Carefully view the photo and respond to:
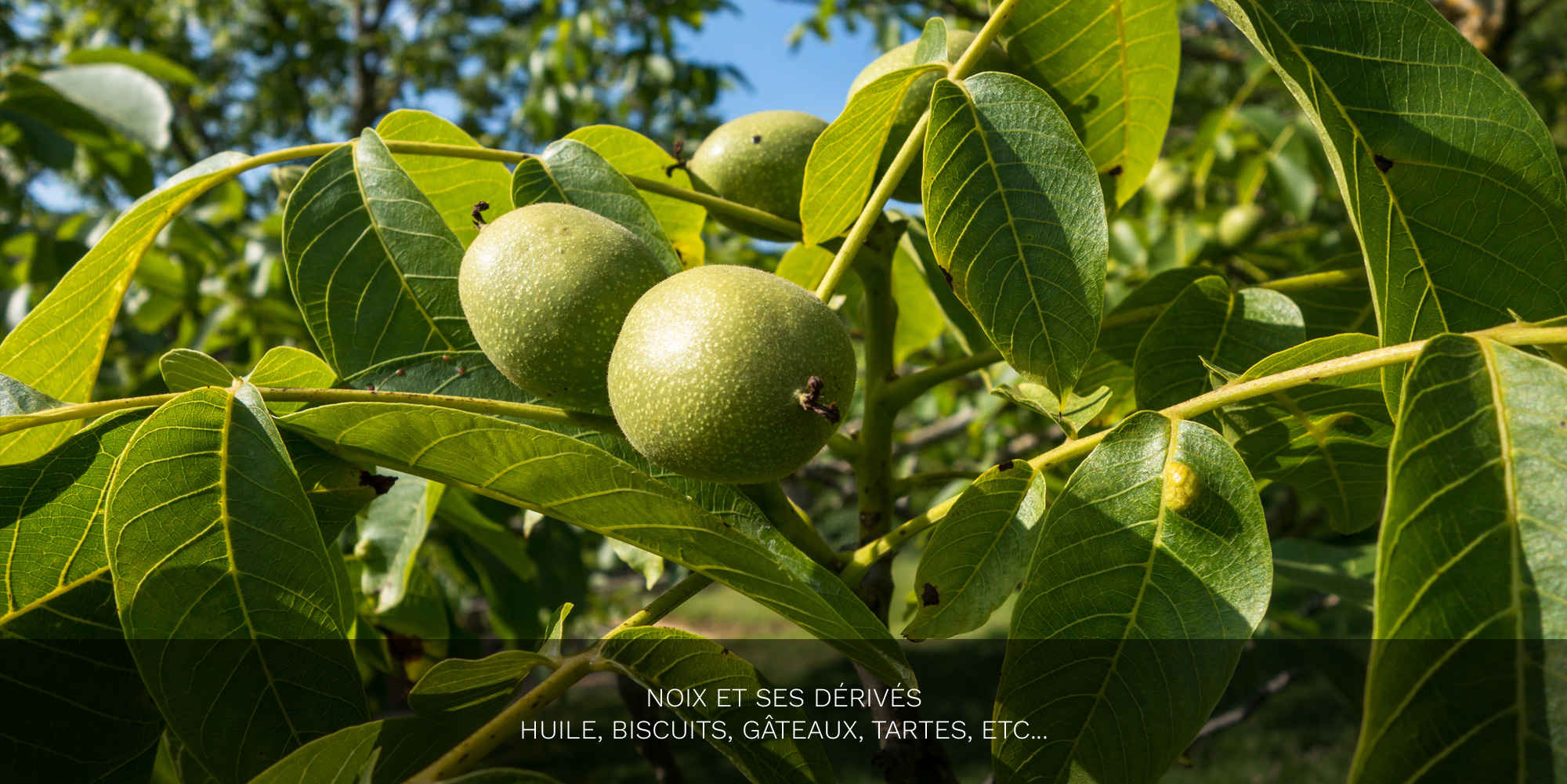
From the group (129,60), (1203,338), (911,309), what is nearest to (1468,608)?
(1203,338)

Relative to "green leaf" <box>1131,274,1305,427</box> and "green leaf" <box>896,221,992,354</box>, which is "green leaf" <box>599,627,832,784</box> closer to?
"green leaf" <box>1131,274,1305,427</box>

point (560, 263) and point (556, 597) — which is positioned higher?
point (560, 263)

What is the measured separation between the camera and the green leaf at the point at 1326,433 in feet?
3.08

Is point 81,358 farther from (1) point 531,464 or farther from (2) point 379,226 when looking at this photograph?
(1) point 531,464

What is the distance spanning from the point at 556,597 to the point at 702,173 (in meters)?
1.40

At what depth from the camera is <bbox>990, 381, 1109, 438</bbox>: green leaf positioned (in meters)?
1.01

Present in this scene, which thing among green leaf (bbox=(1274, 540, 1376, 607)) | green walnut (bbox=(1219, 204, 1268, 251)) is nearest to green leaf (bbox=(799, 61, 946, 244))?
green leaf (bbox=(1274, 540, 1376, 607))

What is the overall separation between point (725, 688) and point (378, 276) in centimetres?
65

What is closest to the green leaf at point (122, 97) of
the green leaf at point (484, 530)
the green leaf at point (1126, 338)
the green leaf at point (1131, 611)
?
the green leaf at point (484, 530)

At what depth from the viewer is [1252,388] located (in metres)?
0.92

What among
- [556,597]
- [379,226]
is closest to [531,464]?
[379,226]

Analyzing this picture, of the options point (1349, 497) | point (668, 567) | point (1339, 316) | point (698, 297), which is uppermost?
point (698, 297)

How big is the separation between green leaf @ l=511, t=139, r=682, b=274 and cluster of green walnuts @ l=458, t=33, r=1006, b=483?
0.47ft

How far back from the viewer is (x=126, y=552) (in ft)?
2.69
